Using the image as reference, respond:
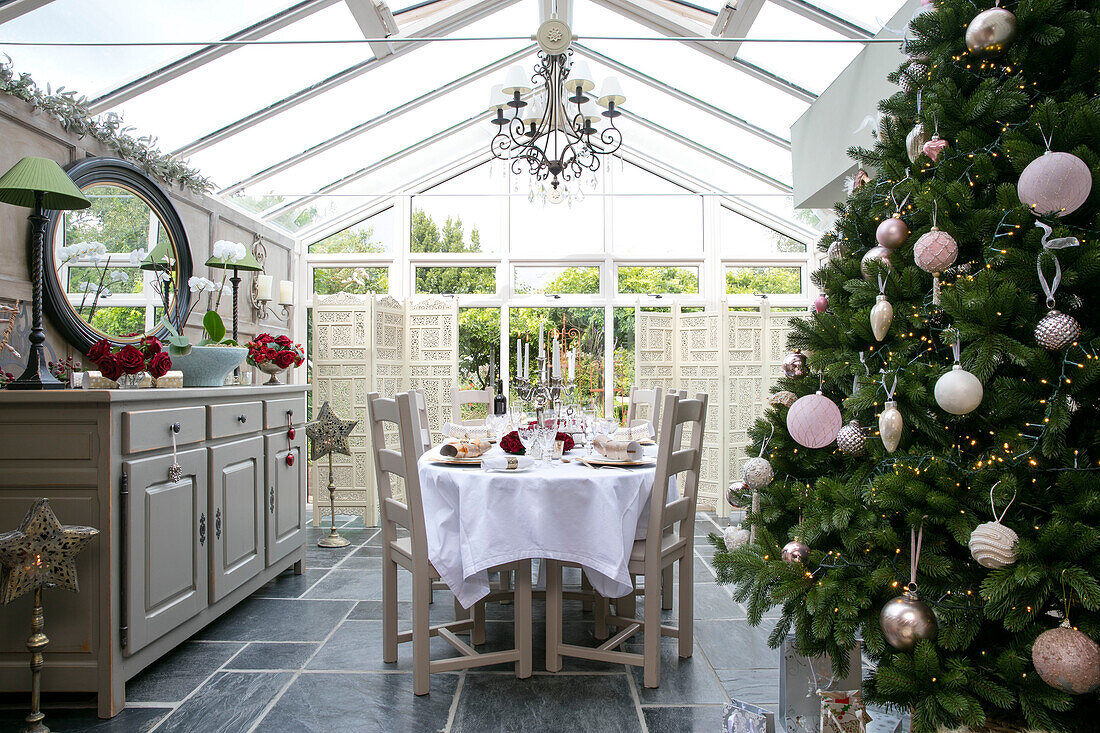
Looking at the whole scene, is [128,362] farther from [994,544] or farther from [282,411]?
[994,544]

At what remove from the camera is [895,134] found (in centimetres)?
169

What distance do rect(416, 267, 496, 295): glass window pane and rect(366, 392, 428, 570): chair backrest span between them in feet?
13.5

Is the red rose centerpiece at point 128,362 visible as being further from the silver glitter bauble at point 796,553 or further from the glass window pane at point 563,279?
the glass window pane at point 563,279

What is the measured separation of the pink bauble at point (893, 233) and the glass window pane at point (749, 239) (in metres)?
5.22

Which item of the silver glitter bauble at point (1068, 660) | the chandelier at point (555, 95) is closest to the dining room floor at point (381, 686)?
the silver glitter bauble at point (1068, 660)

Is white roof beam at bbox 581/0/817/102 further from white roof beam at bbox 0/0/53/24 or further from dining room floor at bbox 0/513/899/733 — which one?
dining room floor at bbox 0/513/899/733

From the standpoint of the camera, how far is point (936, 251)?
54.0 inches

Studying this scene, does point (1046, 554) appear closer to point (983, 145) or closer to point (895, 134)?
point (983, 145)

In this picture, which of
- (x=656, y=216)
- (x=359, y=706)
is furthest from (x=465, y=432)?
(x=656, y=216)

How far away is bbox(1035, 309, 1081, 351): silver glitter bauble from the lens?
118 centimetres

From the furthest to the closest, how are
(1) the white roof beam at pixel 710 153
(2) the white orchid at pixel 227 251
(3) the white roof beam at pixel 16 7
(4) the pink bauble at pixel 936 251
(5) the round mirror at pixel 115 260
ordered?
1. (1) the white roof beam at pixel 710 153
2. (2) the white orchid at pixel 227 251
3. (5) the round mirror at pixel 115 260
4. (3) the white roof beam at pixel 16 7
5. (4) the pink bauble at pixel 936 251

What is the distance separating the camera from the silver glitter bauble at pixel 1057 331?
1.18m

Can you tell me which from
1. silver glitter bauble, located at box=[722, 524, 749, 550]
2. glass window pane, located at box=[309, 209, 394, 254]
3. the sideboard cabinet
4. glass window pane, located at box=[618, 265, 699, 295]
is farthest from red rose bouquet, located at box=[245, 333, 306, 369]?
glass window pane, located at box=[618, 265, 699, 295]

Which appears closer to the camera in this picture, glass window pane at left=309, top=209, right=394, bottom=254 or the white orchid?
the white orchid
